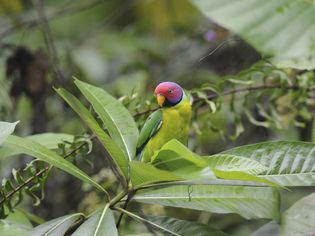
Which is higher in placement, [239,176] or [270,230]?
[239,176]

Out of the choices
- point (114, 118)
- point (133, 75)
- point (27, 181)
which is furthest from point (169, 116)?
point (133, 75)

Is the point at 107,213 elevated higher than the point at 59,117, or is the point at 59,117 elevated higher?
the point at 107,213

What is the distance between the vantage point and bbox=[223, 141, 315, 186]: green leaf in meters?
1.07

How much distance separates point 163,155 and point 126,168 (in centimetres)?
15

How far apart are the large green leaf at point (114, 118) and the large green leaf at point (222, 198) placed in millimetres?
96

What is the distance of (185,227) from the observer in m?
1.14

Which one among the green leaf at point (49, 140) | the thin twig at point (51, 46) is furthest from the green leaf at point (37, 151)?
the thin twig at point (51, 46)

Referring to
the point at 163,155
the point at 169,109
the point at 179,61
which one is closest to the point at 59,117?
the point at 179,61

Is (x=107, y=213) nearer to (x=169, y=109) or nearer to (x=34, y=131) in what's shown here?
(x=169, y=109)

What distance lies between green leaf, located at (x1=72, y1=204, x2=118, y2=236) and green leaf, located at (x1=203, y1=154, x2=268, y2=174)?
205mm

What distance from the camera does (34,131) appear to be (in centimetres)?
211

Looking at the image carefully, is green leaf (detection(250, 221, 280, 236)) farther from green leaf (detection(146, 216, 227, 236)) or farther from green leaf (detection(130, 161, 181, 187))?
green leaf (detection(130, 161, 181, 187))

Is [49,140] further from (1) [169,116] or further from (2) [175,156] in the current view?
(2) [175,156]

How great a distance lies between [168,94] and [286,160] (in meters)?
0.46
